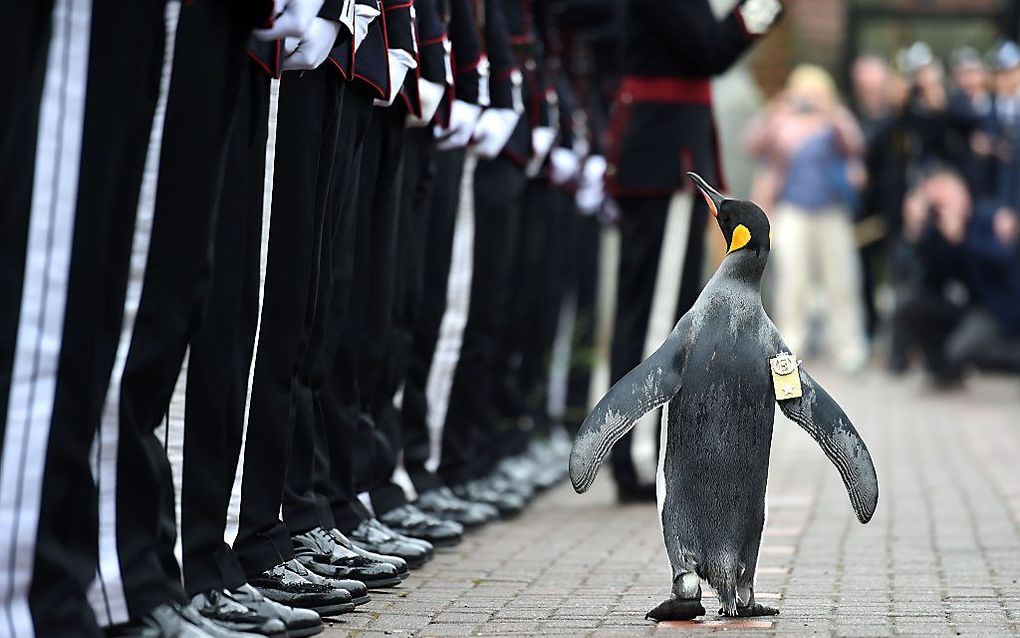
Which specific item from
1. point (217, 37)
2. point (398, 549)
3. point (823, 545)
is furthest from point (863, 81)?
point (217, 37)

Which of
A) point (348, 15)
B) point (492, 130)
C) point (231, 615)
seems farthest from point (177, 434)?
point (492, 130)

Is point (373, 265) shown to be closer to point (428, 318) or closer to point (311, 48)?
point (428, 318)

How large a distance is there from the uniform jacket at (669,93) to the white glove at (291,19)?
327cm

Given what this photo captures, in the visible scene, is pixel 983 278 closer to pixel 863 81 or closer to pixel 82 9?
pixel 863 81

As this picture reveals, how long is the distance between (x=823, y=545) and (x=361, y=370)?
163 centimetres

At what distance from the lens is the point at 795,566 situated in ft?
18.5

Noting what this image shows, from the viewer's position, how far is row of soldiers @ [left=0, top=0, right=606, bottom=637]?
3316 mm

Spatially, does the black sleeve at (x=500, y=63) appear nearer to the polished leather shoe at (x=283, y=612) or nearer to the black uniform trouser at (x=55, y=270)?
the polished leather shoe at (x=283, y=612)

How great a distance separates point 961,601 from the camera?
16.0ft

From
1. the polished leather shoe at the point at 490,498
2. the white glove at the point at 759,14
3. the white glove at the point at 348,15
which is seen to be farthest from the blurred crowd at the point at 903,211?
the white glove at the point at 348,15

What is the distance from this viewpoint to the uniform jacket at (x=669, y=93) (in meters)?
7.10

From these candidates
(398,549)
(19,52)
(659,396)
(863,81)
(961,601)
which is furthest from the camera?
(863,81)

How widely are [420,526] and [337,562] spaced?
1.05m

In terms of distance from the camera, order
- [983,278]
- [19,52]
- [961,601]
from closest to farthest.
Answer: [19,52], [961,601], [983,278]
